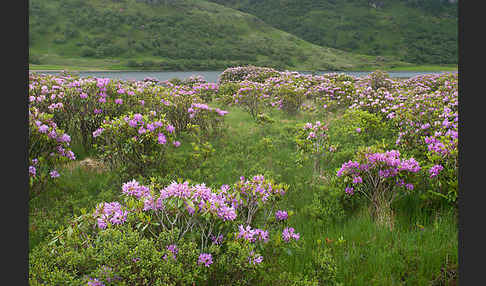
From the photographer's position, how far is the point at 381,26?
160m

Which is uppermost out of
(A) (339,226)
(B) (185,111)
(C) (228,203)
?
(B) (185,111)

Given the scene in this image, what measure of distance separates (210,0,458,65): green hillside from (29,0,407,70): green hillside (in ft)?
103

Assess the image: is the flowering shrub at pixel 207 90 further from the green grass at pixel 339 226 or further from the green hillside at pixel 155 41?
the green hillside at pixel 155 41

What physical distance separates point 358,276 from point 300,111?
11040mm

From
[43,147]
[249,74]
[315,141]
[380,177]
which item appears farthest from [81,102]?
[249,74]

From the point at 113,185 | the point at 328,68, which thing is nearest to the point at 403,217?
the point at 113,185

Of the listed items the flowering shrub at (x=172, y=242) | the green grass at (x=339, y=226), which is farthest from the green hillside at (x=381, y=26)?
the flowering shrub at (x=172, y=242)

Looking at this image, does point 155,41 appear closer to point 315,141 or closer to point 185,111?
point 185,111

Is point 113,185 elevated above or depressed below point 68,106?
below

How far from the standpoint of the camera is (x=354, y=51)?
5463 inches

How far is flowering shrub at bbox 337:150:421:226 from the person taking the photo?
12.1 ft

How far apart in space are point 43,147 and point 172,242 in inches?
140

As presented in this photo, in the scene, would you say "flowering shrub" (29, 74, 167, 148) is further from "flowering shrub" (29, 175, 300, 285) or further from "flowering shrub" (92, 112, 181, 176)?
"flowering shrub" (29, 175, 300, 285)

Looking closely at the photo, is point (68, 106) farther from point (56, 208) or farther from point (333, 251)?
point (333, 251)
